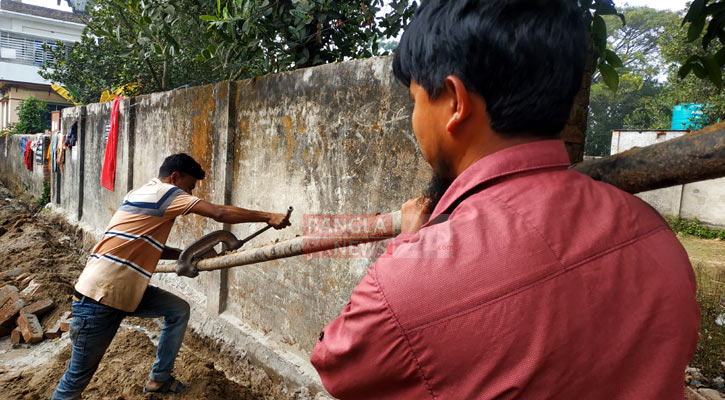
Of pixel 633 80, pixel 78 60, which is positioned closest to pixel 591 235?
pixel 78 60

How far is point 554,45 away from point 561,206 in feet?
0.96

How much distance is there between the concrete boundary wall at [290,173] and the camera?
2.69 metres

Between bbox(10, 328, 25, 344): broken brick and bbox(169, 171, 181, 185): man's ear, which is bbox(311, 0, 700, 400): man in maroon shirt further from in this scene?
bbox(10, 328, 25, 344): broken brick

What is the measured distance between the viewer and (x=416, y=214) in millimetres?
1271

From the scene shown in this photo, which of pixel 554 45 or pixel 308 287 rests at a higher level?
pixel 554 45

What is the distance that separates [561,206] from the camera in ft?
2.55

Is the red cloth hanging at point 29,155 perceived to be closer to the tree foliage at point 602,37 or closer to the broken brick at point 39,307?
the broken brick at point 39,307

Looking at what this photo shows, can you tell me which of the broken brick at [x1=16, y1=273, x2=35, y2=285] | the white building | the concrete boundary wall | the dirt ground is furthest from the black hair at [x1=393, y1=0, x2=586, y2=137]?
the white building

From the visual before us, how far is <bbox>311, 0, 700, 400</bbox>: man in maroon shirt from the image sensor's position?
0.71m

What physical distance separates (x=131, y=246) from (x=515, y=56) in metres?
3.08

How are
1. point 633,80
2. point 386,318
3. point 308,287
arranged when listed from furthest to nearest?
1. point 633,80
2. point 308,287
3. point 386,318

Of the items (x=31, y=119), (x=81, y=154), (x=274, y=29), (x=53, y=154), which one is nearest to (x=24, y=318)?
(x=274, y=29)

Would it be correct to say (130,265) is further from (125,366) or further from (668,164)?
(668,164)

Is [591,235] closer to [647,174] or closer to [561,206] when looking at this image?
[561,206]
